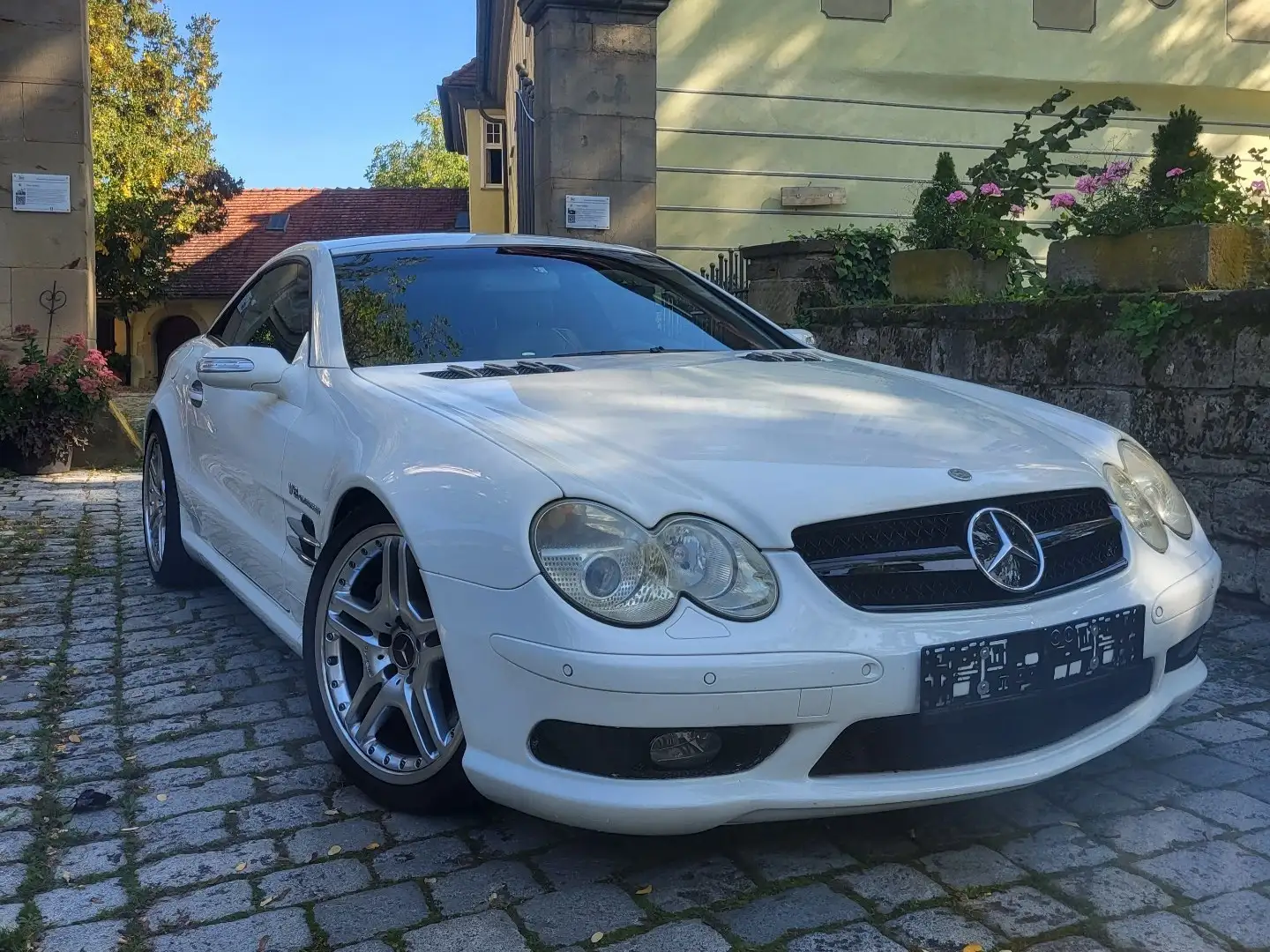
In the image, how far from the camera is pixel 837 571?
2402 mm

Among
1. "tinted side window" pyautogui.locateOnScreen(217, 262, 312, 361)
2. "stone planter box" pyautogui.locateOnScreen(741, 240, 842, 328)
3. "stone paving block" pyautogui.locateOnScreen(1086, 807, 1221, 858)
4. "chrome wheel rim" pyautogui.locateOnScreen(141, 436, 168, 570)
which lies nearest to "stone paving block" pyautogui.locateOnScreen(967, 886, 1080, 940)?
"stone paving block" pyautogui.locateOnScreen(1086, 807, 1221, 858)

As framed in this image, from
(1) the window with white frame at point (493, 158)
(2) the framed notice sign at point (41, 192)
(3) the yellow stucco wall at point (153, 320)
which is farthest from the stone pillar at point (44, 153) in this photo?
(3) the yellow stucco wall at point (153, 320)

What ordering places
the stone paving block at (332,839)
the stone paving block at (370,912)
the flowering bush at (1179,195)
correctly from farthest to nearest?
1. the flowering bush at (1179,195)
2. the stone paving block at (332,839)
3. the stone paving block at (370,912)

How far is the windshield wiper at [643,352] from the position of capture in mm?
3689

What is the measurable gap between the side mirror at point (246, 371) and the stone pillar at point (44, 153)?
7.00 m

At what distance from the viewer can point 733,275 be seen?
32.2ft

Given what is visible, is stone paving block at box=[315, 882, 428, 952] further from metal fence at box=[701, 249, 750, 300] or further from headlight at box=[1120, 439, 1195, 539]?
metal fence at box=[701, 249, 750, 300]

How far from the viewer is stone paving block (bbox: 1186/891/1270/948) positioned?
2281 mm

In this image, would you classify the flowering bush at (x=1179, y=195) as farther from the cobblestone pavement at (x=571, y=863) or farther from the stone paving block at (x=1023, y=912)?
the stone paving block at (x=1023, y=912)

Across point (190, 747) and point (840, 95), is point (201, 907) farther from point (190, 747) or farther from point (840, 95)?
point (840, 95)

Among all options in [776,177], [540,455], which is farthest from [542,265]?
[776,177]

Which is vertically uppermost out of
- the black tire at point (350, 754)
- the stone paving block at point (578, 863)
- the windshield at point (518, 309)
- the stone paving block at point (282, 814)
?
the windshield at point (518, 309)

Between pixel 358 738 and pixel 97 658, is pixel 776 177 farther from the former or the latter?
pixel 358 738

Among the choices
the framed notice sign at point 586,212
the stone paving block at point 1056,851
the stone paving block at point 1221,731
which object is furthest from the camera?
the framed notice sign at point 586,212
